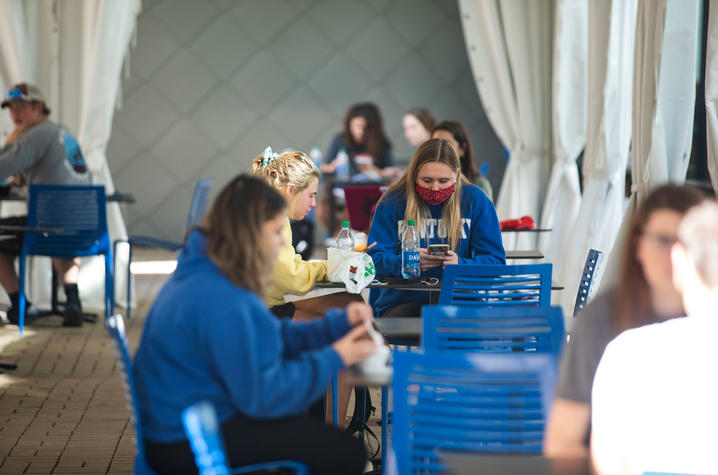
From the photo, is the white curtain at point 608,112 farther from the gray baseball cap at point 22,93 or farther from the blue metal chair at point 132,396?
the blue metal chair at point 132,396

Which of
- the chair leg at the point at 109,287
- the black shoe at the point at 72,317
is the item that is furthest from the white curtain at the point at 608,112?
the black shoe at the point at 72,317

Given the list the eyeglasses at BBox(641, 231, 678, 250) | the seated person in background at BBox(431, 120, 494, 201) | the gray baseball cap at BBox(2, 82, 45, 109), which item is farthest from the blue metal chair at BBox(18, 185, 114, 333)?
the eyeglasses at BBox(641, 231, 678, 250)

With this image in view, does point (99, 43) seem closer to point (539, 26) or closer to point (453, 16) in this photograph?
point (539, 26)

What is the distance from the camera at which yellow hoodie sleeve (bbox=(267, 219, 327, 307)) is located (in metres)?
3.20

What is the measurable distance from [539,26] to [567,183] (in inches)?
47.2

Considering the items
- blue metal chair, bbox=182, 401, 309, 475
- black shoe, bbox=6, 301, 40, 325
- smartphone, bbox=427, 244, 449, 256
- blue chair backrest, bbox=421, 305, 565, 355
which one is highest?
smartphone, bbox=427, 244, 449, 256

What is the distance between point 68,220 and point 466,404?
14.0ft

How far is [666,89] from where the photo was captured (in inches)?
160

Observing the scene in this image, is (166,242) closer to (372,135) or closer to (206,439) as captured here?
(372,135)

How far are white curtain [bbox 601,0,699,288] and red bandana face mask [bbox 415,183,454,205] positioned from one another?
817mm

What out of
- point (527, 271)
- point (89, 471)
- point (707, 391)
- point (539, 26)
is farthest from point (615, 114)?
point (707, 391)

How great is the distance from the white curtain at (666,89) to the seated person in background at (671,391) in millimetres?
2307

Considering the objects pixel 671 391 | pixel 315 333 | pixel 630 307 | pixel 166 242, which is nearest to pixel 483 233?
pixel 315 333

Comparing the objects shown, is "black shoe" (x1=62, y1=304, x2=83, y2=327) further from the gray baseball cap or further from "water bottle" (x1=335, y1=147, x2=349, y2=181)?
"water bottle" (x1=335, y1=147, x2=349, y2=181)
